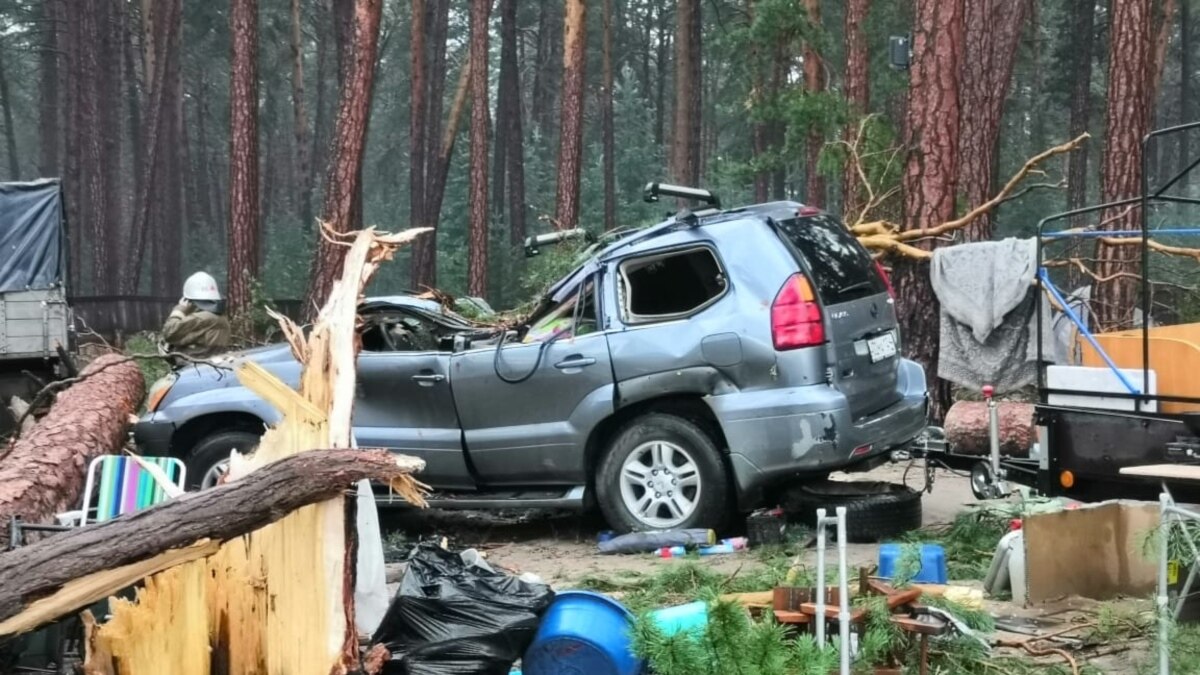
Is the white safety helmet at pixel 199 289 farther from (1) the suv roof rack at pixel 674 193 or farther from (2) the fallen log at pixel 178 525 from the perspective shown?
(2) the fallen log at pixel 178 525

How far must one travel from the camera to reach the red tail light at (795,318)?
A: 752 cm

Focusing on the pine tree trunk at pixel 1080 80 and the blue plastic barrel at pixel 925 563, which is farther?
the pine tree trunk at pixel 1080 80

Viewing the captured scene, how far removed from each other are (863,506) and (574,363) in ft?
6.57

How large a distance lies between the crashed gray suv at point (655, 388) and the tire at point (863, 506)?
0.64ft

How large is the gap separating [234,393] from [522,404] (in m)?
2.00

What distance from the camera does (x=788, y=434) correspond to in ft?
24.6

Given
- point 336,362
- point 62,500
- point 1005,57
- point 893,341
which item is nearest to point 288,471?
point 336,362

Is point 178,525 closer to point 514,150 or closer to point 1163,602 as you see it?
point 1163,602

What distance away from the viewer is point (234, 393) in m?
8.59

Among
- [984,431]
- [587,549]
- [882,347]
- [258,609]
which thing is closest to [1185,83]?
[984,431]

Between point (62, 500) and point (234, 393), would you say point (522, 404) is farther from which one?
point (62, 500)

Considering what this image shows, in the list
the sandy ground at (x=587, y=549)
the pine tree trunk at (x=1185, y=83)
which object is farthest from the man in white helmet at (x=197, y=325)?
the pine tree trunk at (x=1185, y=83)

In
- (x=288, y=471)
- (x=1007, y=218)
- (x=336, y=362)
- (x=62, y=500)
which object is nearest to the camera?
(x=288, y=471)

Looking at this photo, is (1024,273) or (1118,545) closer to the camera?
(1118,545)
